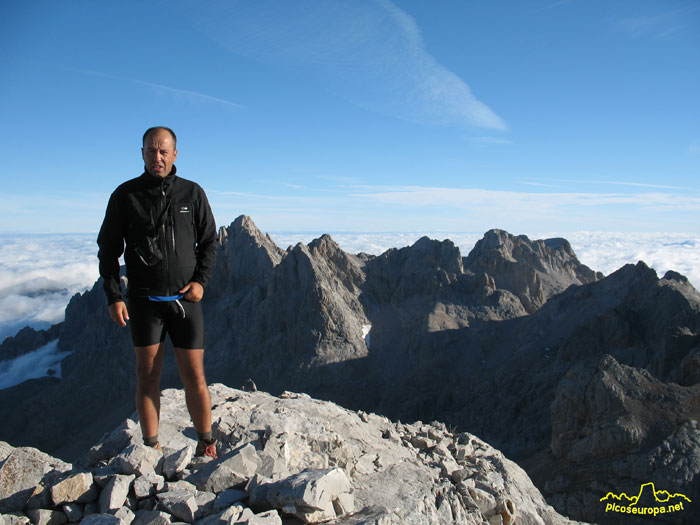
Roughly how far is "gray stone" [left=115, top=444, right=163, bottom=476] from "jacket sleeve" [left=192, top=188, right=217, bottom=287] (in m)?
2.07

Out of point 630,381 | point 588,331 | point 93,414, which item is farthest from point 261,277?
point 630,381

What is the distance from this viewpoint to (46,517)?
15.1 ft

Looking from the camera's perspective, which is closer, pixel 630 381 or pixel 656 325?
pixel 630 381

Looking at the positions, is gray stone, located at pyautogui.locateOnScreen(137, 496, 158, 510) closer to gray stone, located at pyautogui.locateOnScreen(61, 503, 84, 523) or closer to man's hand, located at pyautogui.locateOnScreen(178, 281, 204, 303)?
gray stone, located at pyautogui.locateOnScreen(61, 503, 84, 523)

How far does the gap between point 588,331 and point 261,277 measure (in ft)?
149

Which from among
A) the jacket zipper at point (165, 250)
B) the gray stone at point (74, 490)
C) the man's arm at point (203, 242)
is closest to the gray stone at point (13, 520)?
the gray stone at point (74, 490)

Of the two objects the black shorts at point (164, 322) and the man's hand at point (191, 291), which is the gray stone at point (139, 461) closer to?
the black shorts at point (164, 322)

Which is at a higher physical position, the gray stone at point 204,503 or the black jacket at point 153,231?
the black jacket at point 153,231

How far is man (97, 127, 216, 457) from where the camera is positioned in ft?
17.8

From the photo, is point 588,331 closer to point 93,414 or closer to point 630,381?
point 630,381

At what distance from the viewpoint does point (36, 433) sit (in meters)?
62.5

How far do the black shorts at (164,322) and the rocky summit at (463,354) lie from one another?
18.2 meters

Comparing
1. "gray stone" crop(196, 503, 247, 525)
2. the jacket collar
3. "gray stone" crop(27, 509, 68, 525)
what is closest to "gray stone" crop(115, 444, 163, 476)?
"gray stone" crop(27, 509, 68, 525)

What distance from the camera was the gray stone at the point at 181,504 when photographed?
14.9 feet
